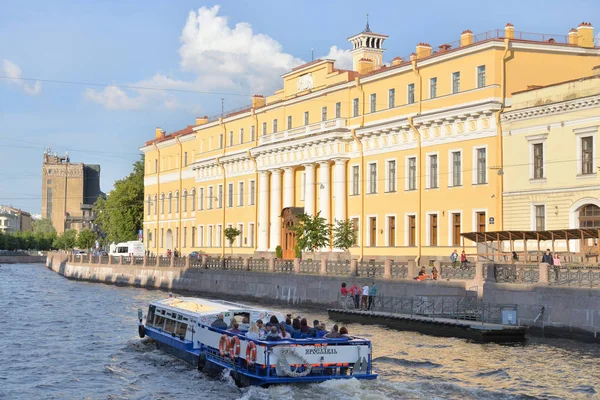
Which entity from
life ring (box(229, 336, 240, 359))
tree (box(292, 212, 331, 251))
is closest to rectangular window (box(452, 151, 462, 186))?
tree (box(292, 212, 331, 251))

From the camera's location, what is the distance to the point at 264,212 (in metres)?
62.1

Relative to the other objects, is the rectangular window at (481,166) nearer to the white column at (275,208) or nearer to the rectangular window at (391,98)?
the rectangular window at (391,98)

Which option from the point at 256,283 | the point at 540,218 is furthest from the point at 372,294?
the point at 256,283

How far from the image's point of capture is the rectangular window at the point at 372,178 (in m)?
51.4

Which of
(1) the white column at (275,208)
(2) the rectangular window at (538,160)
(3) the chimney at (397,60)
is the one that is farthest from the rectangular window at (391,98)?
(1) the white column at (275,208)

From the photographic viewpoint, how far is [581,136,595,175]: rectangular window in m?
38.1

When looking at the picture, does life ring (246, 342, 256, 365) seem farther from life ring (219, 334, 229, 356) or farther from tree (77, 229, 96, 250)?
tree (77, 229, 96, 250)

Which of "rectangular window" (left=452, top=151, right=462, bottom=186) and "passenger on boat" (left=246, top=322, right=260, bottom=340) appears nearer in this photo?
"passenger on boat" (left=246, top=322, right=260, bottom=340)

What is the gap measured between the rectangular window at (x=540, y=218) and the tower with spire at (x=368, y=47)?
19414 mm

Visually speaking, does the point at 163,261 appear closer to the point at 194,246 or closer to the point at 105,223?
the point at 194,246

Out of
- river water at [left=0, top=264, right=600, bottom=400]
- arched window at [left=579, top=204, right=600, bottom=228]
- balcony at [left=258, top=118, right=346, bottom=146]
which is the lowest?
river water at [left=0, top=264, right=600, bottom=400]

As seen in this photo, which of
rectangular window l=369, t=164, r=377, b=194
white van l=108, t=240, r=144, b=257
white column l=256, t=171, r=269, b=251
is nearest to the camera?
rectangular window l=369, t=164, r=377, b=194

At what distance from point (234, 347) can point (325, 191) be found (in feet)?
107

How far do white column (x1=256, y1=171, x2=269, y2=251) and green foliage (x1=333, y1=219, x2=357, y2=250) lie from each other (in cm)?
Result: 1166
